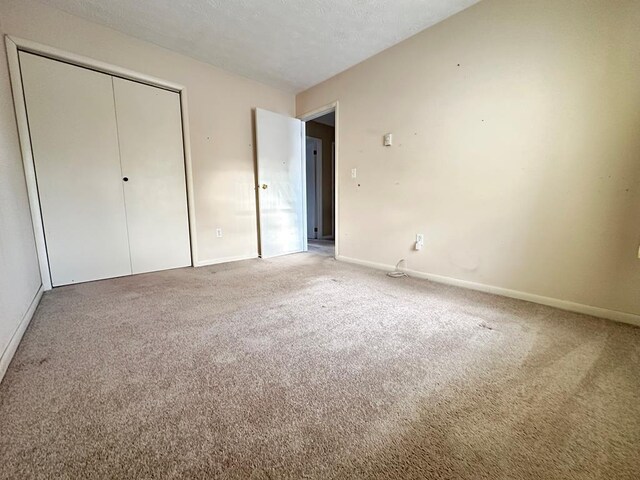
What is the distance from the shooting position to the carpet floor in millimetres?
719

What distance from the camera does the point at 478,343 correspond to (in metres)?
1.35

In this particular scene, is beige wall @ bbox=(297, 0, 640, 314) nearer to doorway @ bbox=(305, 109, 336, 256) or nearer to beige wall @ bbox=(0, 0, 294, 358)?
beige wall @ bbox=(0, 0, 294, 358)

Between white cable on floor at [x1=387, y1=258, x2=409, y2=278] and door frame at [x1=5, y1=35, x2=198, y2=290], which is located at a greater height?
door frame at [x1=5, y1=35, x2=198, y2=290]

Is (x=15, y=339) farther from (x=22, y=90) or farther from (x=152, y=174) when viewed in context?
(x=22, y=90)

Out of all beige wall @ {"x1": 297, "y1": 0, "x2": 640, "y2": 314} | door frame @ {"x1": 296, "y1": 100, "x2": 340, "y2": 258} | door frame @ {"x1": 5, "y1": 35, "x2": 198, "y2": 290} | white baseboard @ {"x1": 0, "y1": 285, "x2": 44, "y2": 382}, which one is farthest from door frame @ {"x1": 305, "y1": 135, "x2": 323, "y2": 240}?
white baseboard @ {"x1": 0, "y1": 285, "x2": 44, "y2": 382}

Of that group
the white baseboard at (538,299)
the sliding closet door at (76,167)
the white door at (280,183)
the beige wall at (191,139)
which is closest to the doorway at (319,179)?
the white door at (280,183)

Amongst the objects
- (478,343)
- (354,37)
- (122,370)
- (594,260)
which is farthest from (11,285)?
(594,260)

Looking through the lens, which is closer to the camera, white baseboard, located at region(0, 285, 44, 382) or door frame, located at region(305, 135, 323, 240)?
white baseboard, located at region(0, 285, 44, 382)

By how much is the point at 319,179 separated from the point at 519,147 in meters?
3.87

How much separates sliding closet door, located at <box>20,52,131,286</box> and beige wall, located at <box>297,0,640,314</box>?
106 inches

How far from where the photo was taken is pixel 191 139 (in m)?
2.89

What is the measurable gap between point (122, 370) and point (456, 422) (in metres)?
1.36

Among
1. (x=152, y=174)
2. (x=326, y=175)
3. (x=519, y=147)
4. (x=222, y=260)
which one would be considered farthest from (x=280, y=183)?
(x=519, y=147)

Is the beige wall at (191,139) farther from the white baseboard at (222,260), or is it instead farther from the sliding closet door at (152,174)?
the sliding closet door at (152,174)
